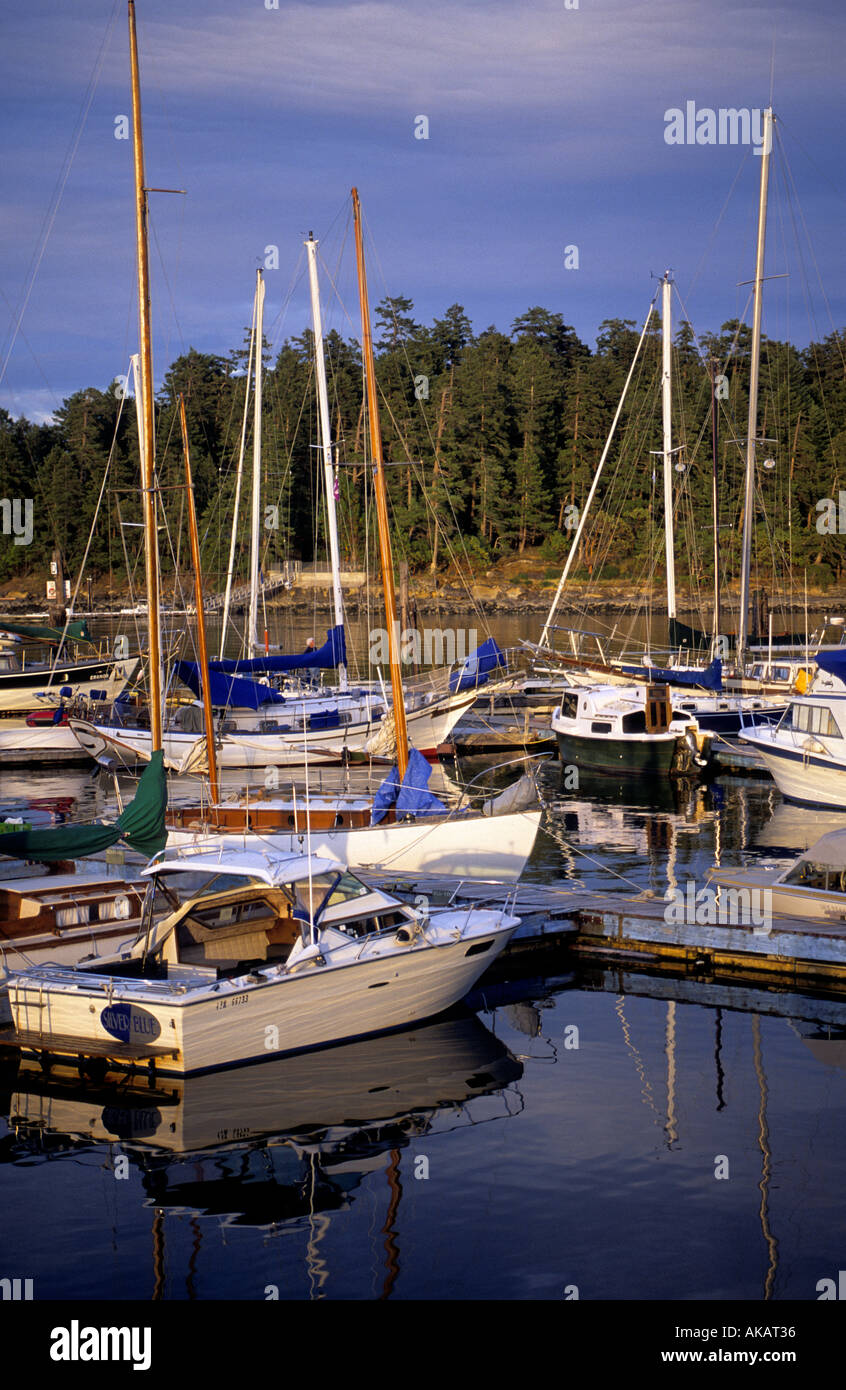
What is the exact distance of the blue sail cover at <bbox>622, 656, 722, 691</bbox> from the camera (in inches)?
1516

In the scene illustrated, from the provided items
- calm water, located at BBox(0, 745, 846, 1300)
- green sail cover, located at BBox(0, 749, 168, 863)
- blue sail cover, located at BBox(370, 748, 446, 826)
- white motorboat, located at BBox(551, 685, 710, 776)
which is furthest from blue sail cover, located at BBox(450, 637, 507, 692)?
green sail cover, located at BBox(0, 749, 168, 863)

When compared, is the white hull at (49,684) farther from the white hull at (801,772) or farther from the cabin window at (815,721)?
the cabin window at (815,721)

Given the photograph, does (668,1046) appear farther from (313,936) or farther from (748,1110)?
(313,936)

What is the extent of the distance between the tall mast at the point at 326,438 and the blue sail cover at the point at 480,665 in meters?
3.81

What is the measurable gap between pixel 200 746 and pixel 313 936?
15.1 meters

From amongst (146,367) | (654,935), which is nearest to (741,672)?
(654,935)

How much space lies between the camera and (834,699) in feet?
95.6

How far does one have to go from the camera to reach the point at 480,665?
33.5 metres

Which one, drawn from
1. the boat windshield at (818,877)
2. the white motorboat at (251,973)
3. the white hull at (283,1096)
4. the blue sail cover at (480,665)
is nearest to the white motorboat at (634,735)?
the blue sail cover at (480,665)

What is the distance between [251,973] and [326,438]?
904 inches

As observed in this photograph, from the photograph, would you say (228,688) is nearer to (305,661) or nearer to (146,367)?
(305,661)

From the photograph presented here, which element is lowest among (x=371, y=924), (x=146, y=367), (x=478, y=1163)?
(x=478, y=1163)

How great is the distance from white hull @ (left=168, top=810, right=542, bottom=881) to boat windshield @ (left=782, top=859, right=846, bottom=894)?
3960 millimetres
